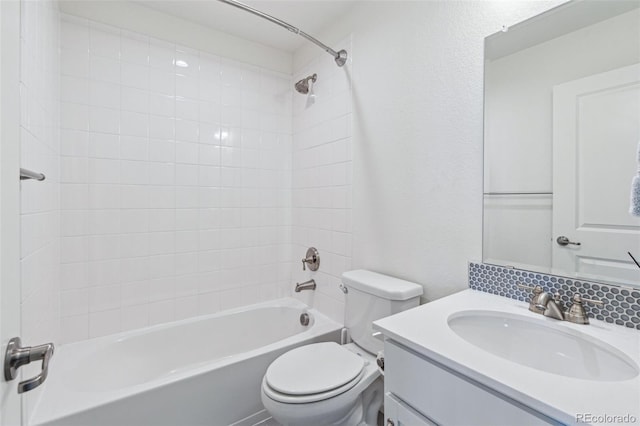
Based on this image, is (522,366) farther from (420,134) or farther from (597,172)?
(420,134)

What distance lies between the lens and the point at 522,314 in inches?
36.6

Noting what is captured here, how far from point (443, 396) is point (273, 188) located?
→ 1.90 metres

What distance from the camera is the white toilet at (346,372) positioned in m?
1.16

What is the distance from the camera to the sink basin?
2.41 ft

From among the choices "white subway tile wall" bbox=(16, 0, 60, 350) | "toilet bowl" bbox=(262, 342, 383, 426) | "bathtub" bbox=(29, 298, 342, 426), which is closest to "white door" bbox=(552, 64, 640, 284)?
"toilet bowl" bbox=(262, 342, 383, 426)

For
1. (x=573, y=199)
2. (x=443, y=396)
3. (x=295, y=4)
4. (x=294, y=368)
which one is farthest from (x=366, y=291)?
(x=295, y=4)

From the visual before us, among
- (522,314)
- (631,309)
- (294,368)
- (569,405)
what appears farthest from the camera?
(294,368)

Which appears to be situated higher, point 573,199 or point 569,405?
point 573,199

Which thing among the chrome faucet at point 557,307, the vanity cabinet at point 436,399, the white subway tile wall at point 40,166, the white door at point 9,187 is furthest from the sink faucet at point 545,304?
the white subway tile wall at point 40,166

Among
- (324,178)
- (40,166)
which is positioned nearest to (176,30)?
(40,166)

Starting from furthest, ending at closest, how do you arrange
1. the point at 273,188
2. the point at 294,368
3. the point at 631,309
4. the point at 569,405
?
the point at 273,188 < the point at 294,368 < the point at 631,309 < the point at 569,405

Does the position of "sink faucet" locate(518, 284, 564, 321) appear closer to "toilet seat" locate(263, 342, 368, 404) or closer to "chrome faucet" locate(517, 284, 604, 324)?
"chrome faucet" locate(517, 284, 604, 324)

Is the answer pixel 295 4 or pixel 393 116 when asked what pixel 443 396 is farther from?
pixel 295 4

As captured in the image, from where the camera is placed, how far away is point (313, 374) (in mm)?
1280
